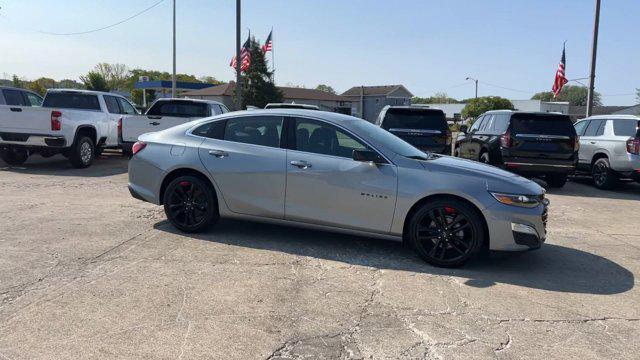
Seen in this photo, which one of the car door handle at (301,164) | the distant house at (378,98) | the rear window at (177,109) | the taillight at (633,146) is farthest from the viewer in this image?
the distant house at (378,98)

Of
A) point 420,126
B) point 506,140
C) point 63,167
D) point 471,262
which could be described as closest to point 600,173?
point 506,140

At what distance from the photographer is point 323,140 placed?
5816 mm

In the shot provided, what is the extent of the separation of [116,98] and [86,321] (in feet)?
39.7

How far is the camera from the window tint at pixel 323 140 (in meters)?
5.71

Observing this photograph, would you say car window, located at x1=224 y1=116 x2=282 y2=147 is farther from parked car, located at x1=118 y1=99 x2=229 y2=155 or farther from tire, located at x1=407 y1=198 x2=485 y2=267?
parked car, located at x1=118 y1=99 x2=229 y2=155

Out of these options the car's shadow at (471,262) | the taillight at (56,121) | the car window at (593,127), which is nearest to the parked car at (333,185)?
the car's shadow at (471,262)

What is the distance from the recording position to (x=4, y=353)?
11.1 ft

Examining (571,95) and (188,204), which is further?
(571,95)

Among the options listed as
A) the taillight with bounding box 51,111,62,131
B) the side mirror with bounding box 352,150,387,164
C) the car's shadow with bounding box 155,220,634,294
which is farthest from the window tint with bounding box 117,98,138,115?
the side mirror with bounding box 352,150,387,164

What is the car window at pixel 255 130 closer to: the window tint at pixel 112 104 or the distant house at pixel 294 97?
the window tint at pixel 112 104

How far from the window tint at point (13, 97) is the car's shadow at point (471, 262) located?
394 inches

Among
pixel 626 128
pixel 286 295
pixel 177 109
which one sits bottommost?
pixel 286 295

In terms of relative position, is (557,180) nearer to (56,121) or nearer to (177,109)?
(177,109)

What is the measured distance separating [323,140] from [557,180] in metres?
8.56
